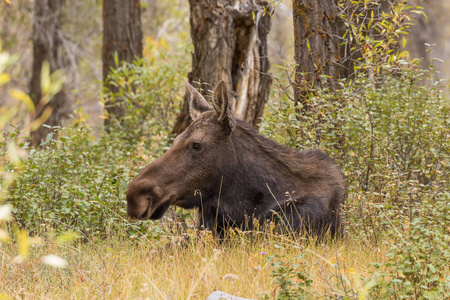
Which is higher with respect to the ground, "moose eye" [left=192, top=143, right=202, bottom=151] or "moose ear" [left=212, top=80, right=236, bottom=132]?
"moose ear" [left=212, top=80, right=236, bottom=132]

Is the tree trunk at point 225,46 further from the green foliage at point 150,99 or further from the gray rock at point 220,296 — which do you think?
the gray rock at point 220,296

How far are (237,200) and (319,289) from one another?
180cm

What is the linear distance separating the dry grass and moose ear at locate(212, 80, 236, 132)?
1113mm

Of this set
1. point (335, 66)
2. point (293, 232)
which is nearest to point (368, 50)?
point (335, 66)

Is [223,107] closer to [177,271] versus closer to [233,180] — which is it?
[233,180]

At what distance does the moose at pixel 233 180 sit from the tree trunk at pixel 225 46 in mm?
3423

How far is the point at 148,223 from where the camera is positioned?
669 cm

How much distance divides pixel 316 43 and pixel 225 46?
266 cm

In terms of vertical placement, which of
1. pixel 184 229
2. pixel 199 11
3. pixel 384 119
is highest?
pixel 199 11

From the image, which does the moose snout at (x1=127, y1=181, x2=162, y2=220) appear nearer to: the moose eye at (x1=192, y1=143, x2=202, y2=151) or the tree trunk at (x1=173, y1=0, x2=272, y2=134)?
the moose eye at (x1=192, y1=143, x2=202, y2=151)

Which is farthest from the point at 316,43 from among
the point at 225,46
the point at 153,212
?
the point at 153,212

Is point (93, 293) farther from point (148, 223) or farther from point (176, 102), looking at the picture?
point (176, 102)

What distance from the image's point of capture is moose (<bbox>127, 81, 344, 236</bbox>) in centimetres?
564

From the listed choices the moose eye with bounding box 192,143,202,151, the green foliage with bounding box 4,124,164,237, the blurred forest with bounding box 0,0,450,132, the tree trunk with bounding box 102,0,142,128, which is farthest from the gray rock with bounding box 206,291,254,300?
the blurred forest with bounding box 0,0,450,132
